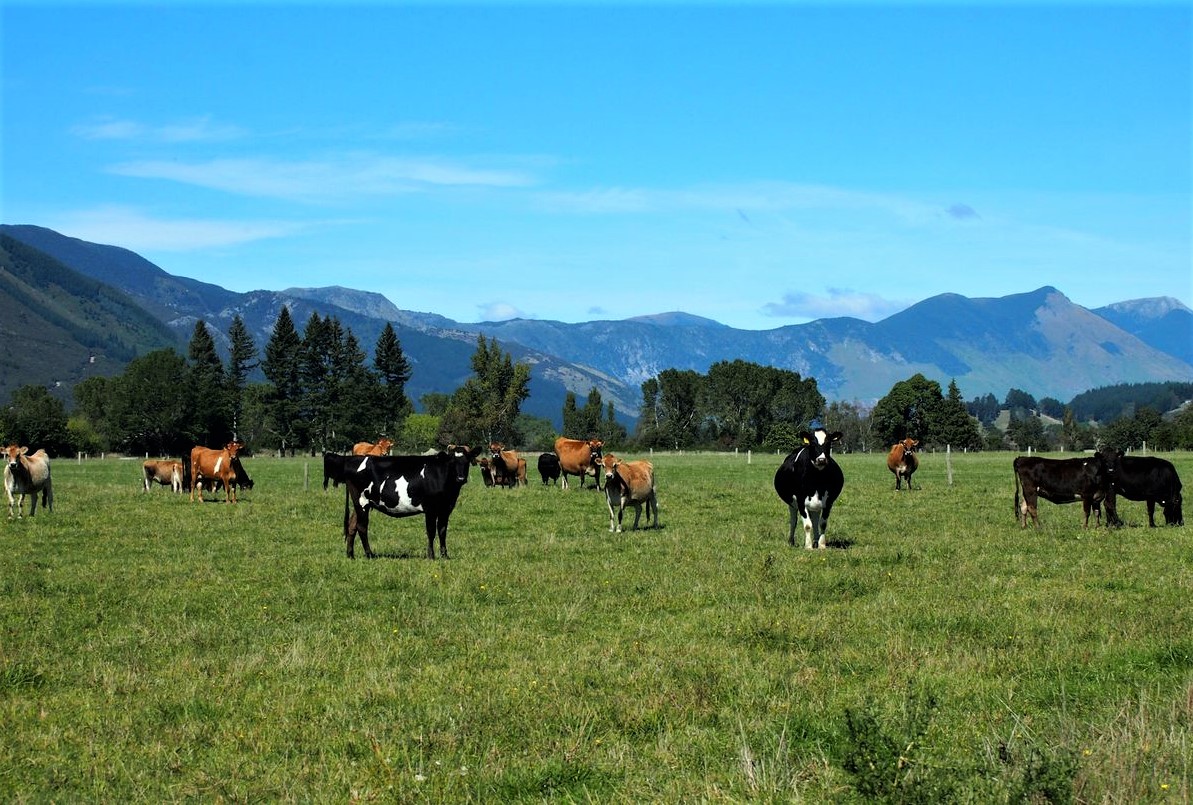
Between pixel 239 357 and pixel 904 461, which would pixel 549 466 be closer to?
pixel 904 461

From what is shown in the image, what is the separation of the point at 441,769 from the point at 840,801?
8.88ft

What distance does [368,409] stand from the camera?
126 meters

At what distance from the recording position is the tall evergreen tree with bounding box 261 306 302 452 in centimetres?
12612

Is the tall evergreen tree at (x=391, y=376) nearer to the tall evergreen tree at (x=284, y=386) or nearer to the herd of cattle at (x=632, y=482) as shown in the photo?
the tall evergreen tree at (x=284, y=386)

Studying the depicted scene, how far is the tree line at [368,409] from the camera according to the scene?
399 ft

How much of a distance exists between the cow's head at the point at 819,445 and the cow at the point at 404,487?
6480mm

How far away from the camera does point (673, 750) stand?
7.97m

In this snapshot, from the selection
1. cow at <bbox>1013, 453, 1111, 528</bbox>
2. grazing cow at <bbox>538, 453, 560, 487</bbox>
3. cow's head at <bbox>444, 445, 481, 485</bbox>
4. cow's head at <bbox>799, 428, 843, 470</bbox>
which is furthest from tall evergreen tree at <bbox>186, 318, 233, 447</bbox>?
cow's head at <bbox>799, 428, 843, 470</bbox>

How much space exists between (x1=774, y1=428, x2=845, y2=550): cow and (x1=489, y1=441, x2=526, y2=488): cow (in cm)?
2381

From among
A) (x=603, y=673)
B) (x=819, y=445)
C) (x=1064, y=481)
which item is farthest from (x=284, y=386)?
(x=603, y=673)

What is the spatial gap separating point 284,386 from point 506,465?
294ft

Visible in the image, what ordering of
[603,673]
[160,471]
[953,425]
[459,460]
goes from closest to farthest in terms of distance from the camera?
[603,673] → [459,460] → [160,471] → [953,425]

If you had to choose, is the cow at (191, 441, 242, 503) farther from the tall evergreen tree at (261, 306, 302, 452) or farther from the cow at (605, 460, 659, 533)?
the tall evergreen tree at (261, 306, 302, 452)

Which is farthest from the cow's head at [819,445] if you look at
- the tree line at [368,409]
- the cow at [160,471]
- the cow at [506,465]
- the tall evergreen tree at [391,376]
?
the tall evergreen tree at [391,376]
